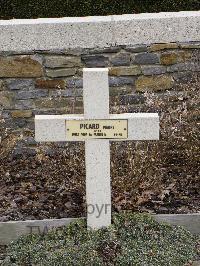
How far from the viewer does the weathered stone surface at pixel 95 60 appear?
4.97 m

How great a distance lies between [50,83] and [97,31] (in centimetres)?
61

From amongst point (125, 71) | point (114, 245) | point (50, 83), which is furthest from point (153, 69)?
point (114, 245)

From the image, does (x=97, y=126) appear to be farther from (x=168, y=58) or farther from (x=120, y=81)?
(x=168, y=58)

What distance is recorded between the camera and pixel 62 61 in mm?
4988

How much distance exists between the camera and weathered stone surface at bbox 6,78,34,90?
16.7ft

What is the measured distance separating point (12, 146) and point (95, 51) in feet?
3.57

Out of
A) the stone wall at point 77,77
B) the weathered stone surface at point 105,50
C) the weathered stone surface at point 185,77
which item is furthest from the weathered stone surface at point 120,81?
the weathered stone surface at point 185,77

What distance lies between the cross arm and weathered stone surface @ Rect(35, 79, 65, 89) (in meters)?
1.36

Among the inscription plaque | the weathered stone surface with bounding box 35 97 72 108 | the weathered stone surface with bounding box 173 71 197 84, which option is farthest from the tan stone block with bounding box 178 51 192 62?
the inscription plaque

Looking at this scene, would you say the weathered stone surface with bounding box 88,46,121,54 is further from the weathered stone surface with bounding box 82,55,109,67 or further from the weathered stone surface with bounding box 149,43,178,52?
the weathered stone surface with bounding box 149,43,178,52

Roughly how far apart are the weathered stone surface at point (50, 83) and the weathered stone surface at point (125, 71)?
0.43m

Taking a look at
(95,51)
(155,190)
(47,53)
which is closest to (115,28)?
(95,51)

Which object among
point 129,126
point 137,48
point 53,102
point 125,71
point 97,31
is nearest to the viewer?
point 129,126

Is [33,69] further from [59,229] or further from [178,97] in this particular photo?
[59,229]
